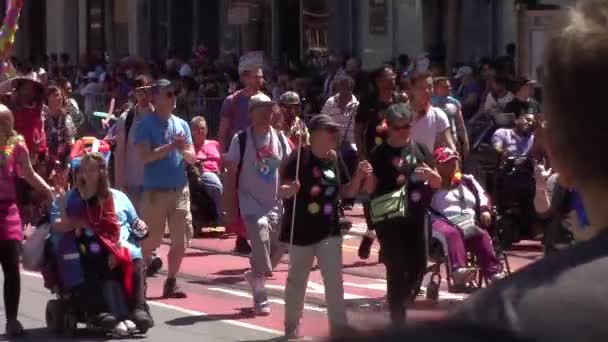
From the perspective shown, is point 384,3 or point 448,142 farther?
point 384,3

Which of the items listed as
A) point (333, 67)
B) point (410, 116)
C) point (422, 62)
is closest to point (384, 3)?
point (333, 67)

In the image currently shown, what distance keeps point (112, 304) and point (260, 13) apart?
74.0 ft

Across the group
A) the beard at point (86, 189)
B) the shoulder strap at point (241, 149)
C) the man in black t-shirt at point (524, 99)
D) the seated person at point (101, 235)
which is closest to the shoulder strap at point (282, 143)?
the shoulder strap at point (241, 149)

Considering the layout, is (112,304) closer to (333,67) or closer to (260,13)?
(333,67)

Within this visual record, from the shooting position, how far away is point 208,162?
656 inches

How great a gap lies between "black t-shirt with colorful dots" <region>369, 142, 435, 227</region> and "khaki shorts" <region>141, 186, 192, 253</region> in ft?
7.48

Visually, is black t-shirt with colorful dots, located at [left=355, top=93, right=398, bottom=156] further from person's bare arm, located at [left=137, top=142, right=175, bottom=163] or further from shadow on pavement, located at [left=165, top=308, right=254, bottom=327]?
shadow on pavement, located at [left=165, top=308, right=254, bottom=327]

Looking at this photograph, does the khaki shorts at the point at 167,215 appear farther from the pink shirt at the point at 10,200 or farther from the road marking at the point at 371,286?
the road marking at the point at 371,286

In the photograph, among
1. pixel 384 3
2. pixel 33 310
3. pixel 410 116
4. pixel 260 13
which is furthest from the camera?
pixel 260 13

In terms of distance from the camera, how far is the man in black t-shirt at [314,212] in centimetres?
938

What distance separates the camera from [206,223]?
16219 millimetres

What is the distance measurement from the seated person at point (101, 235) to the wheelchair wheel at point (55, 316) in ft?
1.10

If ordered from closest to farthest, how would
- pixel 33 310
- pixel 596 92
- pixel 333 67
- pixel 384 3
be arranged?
pixel 596 92
pixel 33 310
pixel 333 67
pixel 384 3

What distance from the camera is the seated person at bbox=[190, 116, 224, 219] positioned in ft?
53.3
